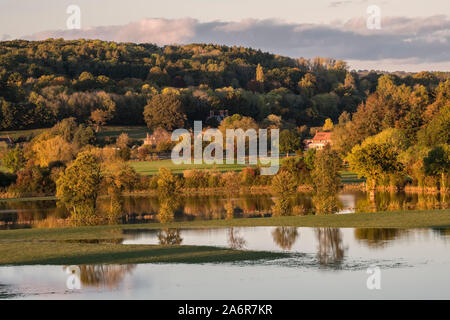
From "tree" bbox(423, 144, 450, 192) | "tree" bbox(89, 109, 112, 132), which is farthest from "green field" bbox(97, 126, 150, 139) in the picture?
"tree" bbox(423, 144, 450, 192)

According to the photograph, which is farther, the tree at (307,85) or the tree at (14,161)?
the tree at (307,85)

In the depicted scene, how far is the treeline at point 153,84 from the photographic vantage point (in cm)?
10788

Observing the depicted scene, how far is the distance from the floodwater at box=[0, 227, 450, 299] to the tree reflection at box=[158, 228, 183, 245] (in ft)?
6.93

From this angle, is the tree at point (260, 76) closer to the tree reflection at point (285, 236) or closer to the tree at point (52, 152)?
the tree at point (52, 152)

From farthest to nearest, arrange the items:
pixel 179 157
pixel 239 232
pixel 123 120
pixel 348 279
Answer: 1. pixel 123 120
2. pixel 179 157
3. pixel 239 232
4. pixel 348 279

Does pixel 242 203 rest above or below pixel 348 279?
below

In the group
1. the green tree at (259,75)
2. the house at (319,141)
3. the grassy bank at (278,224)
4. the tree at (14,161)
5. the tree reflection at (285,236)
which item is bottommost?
the house at (319,141)

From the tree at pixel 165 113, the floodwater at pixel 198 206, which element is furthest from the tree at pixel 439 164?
the tree at pixel 165 113

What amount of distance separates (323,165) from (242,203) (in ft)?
19.7

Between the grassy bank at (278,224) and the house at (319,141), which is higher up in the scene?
the grassy bank at (278,224)

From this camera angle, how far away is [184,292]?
1669 centimetres

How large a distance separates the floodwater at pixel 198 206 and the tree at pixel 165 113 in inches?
2124

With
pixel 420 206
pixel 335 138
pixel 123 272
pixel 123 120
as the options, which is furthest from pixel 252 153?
pixel 123 272

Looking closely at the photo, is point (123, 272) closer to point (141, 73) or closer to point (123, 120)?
point (123, 120)
